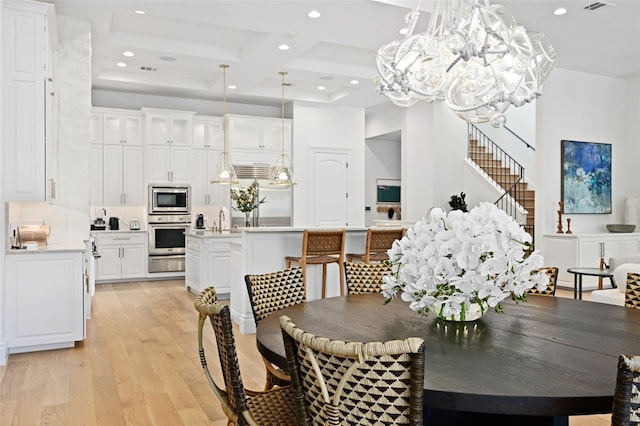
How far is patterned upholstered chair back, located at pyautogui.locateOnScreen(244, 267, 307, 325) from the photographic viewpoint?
8.11ft

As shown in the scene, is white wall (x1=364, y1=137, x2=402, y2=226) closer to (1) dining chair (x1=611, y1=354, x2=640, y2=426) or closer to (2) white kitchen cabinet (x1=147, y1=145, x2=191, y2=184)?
(2) white kitchen cabinet (x1=147, y1=145, x2=191, y2=184)

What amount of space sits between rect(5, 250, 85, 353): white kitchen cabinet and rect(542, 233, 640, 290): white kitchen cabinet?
20.8 ft

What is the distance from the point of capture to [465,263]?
5.88 feet

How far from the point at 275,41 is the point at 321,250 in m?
2.76

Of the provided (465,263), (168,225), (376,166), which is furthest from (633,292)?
(376,166)

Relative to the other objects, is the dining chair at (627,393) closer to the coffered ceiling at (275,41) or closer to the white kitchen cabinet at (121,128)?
the coffered ceiling at (275,41)

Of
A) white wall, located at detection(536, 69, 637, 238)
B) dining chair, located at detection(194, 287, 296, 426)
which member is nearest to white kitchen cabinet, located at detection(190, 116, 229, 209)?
white wall, located at detection(536, 69, 637, 238)

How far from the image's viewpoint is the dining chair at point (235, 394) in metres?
1.63

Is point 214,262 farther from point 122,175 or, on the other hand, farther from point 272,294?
point 272,294

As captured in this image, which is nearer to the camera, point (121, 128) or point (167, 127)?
point (121, 128)

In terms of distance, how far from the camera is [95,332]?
4844 millimetres

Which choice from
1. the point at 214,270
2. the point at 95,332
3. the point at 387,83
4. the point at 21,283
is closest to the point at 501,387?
the point at 387,83

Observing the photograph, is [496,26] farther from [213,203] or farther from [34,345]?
[213,203]

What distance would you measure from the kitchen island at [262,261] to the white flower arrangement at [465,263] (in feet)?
9.99
